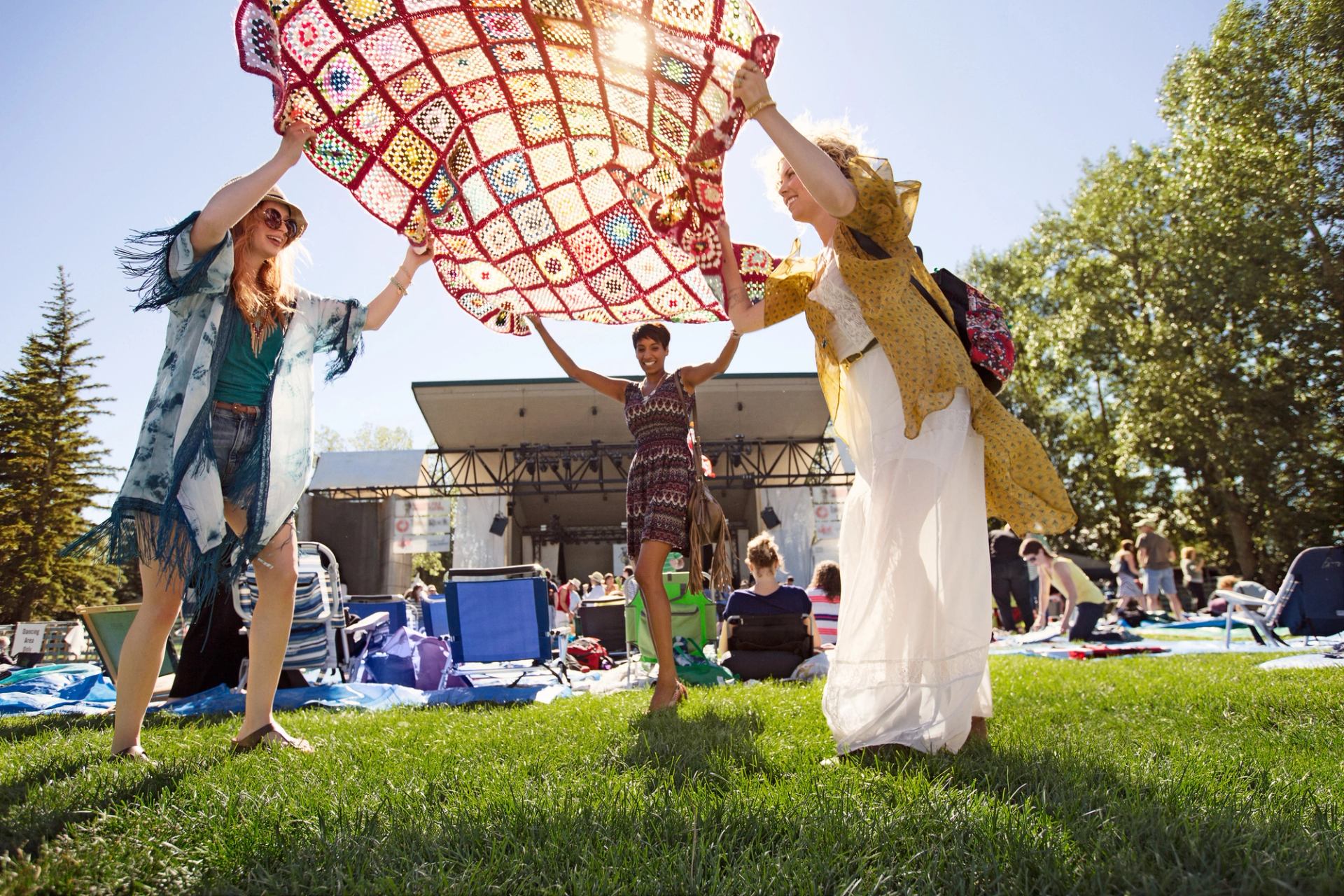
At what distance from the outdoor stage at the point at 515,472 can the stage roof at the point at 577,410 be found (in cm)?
4

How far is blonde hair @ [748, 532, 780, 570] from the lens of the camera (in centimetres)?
563

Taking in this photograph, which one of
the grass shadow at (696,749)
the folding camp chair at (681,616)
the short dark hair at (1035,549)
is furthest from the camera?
the short dark hair at (1035,549)

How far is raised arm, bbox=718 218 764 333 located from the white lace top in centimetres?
37

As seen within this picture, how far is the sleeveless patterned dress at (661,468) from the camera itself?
3.75 meters

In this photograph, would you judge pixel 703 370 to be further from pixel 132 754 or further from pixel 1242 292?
pixel 1242 292

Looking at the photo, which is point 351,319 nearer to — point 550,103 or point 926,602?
point 550,103

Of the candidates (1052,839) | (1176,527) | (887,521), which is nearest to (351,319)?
(887,521)

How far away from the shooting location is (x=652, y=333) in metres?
4.02

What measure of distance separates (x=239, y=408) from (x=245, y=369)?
13 centimetres

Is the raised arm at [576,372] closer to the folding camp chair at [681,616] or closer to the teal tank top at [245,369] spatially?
the teal tank top at [245,369]

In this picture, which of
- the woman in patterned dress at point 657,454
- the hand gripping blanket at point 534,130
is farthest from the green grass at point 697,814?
the hand gripping blanket at point 534,130

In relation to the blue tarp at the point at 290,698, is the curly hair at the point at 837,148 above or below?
above

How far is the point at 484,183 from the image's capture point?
323 centimetres

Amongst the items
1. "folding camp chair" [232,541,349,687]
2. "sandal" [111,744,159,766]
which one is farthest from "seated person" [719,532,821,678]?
"sandal" [111,744,159,766]
